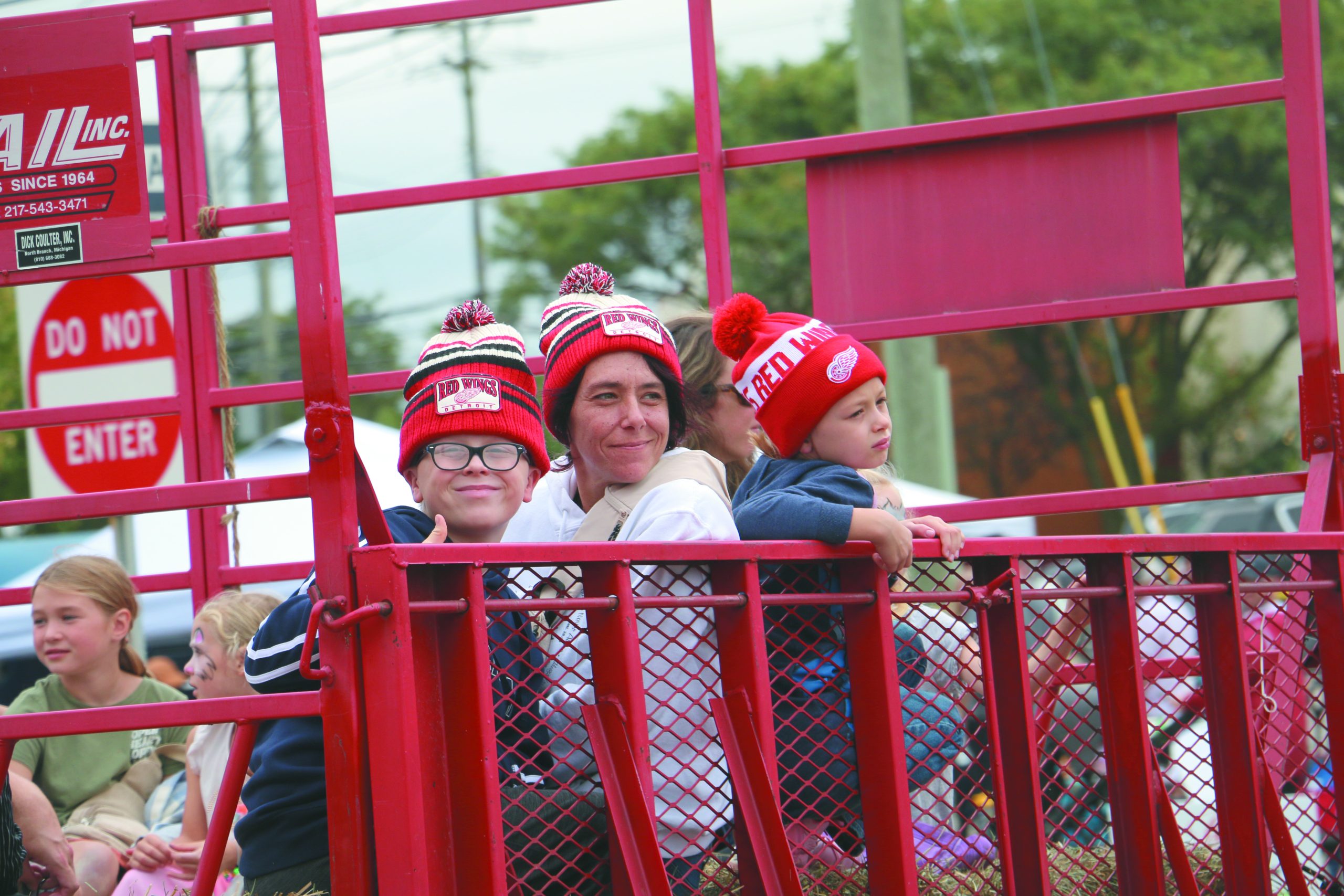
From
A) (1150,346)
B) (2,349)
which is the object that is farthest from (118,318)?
(1150,346)

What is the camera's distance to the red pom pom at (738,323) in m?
2.76

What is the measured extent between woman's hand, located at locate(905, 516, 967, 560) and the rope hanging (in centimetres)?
220

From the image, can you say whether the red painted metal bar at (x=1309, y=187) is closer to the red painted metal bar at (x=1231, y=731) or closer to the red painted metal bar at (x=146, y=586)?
the red painted metal bar at (x=1231, y=731)

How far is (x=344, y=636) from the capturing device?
1967mm

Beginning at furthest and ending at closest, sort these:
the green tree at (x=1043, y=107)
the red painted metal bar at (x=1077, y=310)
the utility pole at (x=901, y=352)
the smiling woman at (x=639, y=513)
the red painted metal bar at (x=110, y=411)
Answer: the green tree at (x=1043, y=107) → the utility pole at (x=901, y=352) → the red painted metal bar at (x=110, y=411) → the red painted metal bar at (x=1077, y=310) → the smiling woman at (x=639, y=513)

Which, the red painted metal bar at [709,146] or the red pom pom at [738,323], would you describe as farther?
the red painted metal bar at [709,146]

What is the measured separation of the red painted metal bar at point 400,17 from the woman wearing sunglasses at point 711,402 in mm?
1208

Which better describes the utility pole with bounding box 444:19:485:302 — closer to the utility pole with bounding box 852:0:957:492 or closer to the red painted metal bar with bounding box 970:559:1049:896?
the utility pole with bounding box 852:0:957:492

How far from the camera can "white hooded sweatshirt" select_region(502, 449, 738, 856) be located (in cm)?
223

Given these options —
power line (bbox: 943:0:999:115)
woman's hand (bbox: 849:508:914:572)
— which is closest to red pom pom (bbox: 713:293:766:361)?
woman's hand (bbox: 849:508:914:572)

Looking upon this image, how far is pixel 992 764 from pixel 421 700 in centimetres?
106

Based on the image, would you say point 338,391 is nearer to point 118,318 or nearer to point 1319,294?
point 1319,294

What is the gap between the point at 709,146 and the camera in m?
3.61

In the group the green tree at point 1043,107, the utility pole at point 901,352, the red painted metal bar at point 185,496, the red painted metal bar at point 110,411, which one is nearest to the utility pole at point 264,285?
the green tree at point 1043,107
